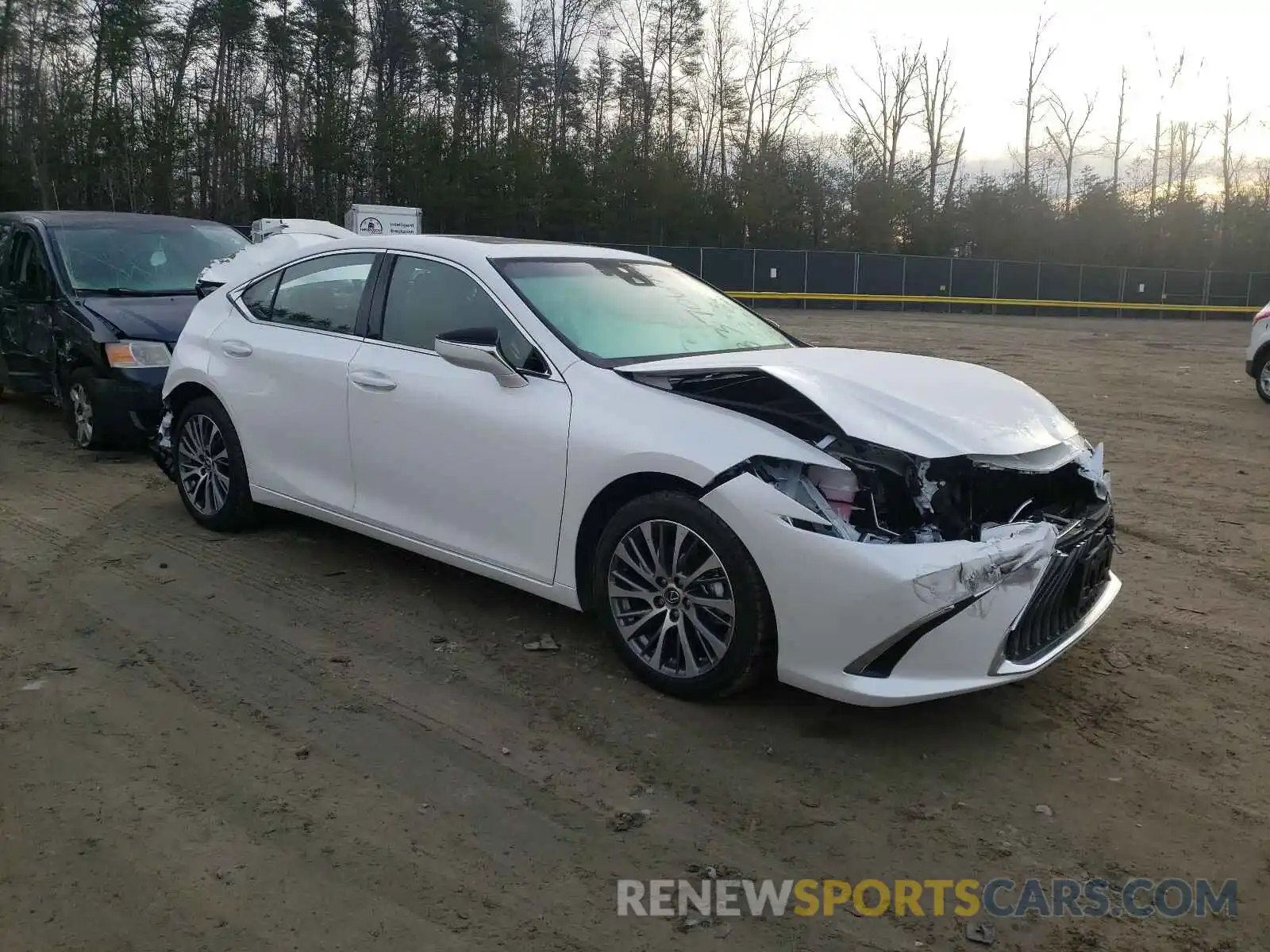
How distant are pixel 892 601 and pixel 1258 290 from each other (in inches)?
2159

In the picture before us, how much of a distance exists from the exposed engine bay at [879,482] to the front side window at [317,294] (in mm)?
2112

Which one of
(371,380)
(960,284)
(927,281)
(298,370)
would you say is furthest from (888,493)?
(960,284)

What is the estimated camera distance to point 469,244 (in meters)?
5.05

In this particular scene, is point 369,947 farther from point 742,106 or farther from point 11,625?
point 742,106

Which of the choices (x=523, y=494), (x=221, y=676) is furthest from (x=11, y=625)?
(x=523, y=494)

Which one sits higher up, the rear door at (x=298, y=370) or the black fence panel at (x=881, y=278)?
the black fence panel at (x=881, y=278)

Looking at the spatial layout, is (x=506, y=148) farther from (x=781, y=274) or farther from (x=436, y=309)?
(x=436, y=309)

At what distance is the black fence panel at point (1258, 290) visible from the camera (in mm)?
49250

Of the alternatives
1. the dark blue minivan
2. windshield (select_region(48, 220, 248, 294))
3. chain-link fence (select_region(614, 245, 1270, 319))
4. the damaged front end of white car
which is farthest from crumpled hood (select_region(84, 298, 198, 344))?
chain-link fence (select_region(614, 245, 1270, 319))

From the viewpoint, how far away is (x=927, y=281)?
43438 mm

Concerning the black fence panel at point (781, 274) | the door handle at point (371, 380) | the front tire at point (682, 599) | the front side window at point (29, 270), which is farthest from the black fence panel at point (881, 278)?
the front tire at point (682, 599)

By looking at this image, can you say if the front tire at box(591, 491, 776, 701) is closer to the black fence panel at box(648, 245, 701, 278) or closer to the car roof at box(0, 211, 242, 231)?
the car roof at box(0, 211, 242, 231)

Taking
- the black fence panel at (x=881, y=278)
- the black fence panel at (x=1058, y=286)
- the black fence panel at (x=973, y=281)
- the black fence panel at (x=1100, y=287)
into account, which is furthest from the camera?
the black fence panel at (x=1100, y=287)

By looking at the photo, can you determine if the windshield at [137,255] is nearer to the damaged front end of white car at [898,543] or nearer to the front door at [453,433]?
the front door at [453,433]
